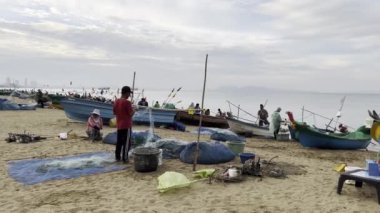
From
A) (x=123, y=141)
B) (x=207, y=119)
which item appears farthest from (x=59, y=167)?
(x=207, y=119)

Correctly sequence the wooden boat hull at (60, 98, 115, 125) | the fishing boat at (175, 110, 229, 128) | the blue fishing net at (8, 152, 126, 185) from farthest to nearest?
1. the fishing boat at (175, 110, 229, 128)
2. the wooden boat hull at (60, 98, 115, 125)
3. the blue fishing net at (8, 152, 126, 185)

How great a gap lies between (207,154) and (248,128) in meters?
9.43

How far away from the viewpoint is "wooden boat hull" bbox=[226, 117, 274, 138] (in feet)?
55.9

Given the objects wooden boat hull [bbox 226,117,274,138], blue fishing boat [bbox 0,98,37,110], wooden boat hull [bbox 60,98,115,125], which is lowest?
blue fishing boat [bbox 0,98,37,110]

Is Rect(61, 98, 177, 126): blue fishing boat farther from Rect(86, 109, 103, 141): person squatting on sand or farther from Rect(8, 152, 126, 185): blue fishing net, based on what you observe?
Rect(8, 152, 126, 185): blue fishing net

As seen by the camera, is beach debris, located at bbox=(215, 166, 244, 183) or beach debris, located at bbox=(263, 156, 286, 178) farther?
beach debris, located at bbox=(263, 156, 286, 178)

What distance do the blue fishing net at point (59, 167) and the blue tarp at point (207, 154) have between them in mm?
Answer: 1480

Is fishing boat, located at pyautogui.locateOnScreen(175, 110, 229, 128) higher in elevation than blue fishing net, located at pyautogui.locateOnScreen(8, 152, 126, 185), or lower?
higher

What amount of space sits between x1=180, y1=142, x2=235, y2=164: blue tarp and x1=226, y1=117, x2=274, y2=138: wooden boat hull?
A: 8873 mm

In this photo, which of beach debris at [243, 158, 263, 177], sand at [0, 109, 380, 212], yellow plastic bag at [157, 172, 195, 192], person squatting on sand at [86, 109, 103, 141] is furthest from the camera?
person squatting on sand at [86, 109, 103, 141]

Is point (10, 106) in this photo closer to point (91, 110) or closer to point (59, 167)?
point (91, 110)

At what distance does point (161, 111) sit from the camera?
Result: 1706 centimetres

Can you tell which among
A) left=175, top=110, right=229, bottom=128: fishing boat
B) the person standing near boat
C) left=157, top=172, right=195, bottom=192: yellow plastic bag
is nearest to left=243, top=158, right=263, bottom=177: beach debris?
left=157, top=172, right=195, bottom=192: yellow plastic bag

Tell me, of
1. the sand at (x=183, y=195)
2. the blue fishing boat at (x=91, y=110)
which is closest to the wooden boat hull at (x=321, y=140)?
the sand at (x=183, y=195)
